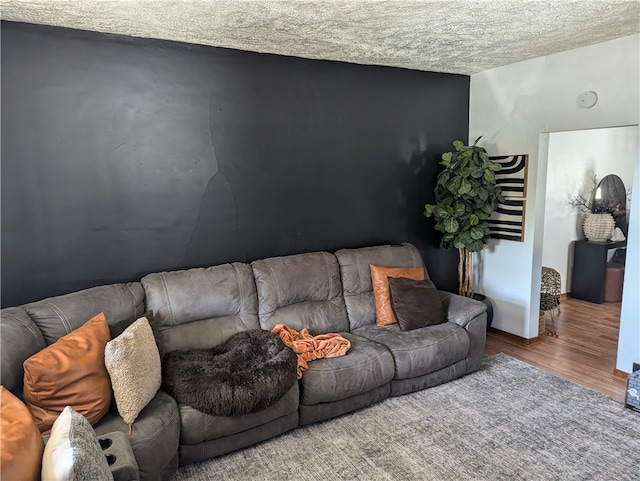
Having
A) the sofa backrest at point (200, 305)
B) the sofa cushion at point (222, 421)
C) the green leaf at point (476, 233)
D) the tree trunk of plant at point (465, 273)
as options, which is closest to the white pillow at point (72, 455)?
the sofa cushion at point (222, 421)

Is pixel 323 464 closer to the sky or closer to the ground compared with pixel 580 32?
closer to the ground

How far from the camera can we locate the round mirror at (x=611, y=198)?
5.50 meters

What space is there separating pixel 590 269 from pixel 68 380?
18.7ft

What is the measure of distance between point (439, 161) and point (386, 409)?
2.54m

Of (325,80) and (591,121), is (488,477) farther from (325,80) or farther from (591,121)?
(325,80)

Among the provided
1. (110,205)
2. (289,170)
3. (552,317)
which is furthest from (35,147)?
(552,317)

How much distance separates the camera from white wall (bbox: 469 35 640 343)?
10.7ft

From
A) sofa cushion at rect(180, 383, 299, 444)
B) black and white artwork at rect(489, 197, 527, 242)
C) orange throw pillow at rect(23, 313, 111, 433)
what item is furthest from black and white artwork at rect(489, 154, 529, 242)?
orange throw pillow at rect(23, 313, 111, 433)

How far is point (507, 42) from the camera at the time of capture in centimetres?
328

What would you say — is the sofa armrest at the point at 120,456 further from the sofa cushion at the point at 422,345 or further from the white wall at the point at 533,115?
the white wall at the point at 533,115

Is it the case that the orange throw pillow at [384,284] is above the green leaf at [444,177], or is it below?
below

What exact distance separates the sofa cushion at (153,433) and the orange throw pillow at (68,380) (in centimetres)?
9

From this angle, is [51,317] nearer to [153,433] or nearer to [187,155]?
[153,433]

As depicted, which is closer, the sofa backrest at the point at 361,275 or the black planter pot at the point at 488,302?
the sofa backrest at the point at 361,275
